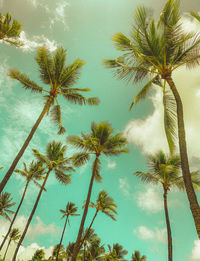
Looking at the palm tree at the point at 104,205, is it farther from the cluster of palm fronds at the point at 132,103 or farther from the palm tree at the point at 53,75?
the palm tree at the point at 53,75

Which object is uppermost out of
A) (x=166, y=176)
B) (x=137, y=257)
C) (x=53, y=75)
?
(x=53, y=75)

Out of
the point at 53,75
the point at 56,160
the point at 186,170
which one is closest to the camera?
the point at 186,170

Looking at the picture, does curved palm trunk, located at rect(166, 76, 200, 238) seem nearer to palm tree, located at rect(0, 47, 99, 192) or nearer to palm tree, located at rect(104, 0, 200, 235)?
palm tree, located at rect(104, 0, 200, 235)

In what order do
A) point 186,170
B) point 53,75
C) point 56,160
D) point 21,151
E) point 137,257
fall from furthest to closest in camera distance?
point 137,257, point 56,160, point 53,75, point 21,151, point 186,170

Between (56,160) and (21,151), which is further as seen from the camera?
(56,160)

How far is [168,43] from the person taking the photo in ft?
22.6

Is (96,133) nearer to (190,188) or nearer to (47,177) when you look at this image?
(47,177)

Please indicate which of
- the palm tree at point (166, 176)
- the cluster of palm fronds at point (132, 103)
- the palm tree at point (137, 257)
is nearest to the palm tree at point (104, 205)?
the cluster of palm fronds at point (132, 103)

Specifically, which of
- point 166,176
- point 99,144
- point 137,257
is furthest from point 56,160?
point 137,257

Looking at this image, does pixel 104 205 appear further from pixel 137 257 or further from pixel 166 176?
pixel 137 257

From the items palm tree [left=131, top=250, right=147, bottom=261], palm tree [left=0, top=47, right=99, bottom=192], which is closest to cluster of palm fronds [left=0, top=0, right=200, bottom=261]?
palm tree [left=0, top=47, right=99, bottom=192]

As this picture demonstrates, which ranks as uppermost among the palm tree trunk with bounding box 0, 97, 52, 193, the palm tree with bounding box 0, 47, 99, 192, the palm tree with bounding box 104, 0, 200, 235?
the palm tree with bounding box 0, 47, 99, 192

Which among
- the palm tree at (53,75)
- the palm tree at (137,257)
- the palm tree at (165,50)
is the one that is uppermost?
the palm tree at (53,75)

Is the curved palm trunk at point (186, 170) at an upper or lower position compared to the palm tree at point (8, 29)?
lower
